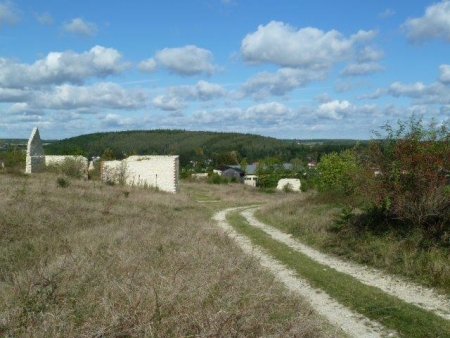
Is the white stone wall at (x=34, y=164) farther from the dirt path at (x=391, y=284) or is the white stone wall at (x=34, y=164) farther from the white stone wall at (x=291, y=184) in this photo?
the white stone wall at (x=291, y=184)

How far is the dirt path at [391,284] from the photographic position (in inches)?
298

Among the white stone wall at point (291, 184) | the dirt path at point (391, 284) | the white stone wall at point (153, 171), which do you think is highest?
the white stone wall at point (153, 171)

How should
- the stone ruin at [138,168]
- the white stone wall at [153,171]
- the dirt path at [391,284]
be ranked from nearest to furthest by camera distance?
the dirt path at [391,284] → the stone ruin at [138,168] → the white stone wall at [153,171]

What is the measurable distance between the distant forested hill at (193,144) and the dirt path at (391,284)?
105m

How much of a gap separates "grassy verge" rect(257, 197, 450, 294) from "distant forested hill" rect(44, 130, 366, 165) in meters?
101

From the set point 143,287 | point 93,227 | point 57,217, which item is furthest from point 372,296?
point 57,217

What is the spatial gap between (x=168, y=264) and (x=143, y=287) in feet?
7.28

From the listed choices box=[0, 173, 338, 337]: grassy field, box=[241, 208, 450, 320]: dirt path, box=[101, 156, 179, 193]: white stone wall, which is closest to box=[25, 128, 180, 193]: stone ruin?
box=[101, 156, 179, 193]: white stone wall

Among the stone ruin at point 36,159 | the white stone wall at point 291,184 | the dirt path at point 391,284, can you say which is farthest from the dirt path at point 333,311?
the white stone wall at point 291,184

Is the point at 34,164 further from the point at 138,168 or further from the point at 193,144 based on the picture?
the point at 193,144

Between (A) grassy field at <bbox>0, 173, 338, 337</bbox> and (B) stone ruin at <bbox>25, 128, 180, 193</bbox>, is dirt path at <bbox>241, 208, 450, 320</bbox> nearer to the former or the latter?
(A) grassy field at <bbox>0, 173, 338, 337</bbox>

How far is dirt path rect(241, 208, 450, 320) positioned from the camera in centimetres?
758

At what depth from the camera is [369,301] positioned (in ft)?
25.5

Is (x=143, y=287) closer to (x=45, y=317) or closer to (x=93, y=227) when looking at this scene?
(x=45, y=317)
